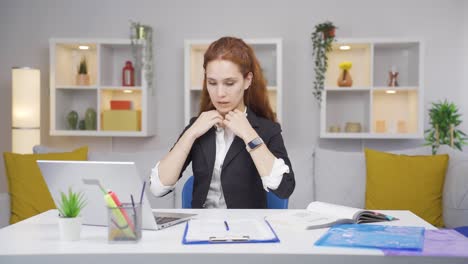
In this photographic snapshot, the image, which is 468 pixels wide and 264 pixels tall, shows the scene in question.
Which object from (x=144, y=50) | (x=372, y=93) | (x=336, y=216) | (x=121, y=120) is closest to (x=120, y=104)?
(x=121, y=120)

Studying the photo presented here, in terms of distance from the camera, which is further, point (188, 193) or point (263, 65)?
point (263, 65)

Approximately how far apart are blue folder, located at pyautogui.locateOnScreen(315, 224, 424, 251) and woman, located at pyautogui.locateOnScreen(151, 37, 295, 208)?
545mm

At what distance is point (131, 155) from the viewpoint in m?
3.81

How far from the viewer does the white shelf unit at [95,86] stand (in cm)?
496

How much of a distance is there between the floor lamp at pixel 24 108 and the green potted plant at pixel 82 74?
0.35m

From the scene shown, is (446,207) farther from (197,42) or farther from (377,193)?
(197,42)

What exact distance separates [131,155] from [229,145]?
1499 mm

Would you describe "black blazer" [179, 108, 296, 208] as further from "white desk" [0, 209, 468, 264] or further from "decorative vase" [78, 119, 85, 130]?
"decorative vase" [78, 119, 85, 130]

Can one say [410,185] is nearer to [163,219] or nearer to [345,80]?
[345,80]

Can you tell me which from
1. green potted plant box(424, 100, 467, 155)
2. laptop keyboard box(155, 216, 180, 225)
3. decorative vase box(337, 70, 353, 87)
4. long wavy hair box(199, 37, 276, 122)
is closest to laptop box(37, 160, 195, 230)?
laptop keyboard box(155, 216, 180, 225)

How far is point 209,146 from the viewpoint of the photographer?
2426 mm

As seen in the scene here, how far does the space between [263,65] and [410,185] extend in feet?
6.77

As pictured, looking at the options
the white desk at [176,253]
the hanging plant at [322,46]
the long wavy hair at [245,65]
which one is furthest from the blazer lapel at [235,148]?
the hanging plant at [322,46]

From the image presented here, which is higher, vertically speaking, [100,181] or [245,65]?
[245,65]
